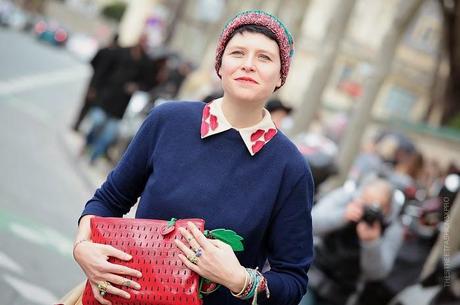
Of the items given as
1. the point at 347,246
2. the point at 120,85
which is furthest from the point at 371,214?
the point at 120,85

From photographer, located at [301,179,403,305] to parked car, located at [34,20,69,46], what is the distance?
130 feet

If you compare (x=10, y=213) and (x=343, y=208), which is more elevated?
(x=343, y=208)

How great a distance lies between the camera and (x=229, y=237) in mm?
2213

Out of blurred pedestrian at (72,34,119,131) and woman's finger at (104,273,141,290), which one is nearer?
woman's finger at (104,273,141,290)

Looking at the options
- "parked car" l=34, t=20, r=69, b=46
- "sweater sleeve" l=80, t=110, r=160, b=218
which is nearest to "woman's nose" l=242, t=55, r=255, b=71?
"sweater sleeve" l=80, t=110, r=160, b=218

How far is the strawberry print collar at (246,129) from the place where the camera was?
92.4 inches

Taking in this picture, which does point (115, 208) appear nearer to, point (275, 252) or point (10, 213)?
point (275, 252)

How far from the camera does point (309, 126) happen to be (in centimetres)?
1261

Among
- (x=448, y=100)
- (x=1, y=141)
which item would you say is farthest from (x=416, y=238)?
(x=448, y=100)

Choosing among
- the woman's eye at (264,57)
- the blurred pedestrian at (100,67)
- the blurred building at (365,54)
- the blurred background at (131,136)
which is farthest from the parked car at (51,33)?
the woman's eye at (264,57)

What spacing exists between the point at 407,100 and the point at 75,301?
4687 cm

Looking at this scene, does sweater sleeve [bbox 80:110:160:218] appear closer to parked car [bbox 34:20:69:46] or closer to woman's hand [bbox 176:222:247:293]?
woman's hand [bbox 176:222:247:293]

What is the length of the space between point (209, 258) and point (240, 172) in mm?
320

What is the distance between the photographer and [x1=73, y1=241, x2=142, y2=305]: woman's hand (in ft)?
7.13
